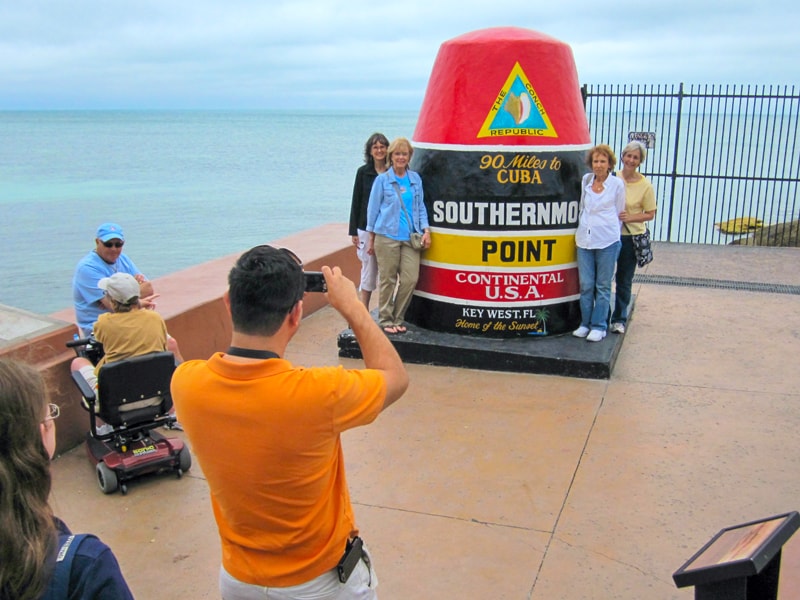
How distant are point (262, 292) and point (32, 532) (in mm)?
908

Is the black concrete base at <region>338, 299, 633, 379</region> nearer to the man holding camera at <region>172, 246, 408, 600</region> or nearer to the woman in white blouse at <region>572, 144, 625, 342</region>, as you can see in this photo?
the woman in white blouse at <region>572, 144, 625, 342</region>

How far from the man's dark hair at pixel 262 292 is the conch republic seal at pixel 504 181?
4.65 meters

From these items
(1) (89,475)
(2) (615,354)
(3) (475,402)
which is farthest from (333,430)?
(2) (615,354)

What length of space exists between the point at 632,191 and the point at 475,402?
2484 mm

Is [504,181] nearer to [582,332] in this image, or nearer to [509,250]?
[509,250]

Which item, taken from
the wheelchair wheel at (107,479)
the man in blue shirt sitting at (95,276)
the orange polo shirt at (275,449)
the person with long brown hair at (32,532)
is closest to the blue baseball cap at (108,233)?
the man in blue shirt sitting at (95,276)

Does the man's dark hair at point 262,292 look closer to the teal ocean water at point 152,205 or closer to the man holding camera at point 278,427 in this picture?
the man holding camera at point 278,427

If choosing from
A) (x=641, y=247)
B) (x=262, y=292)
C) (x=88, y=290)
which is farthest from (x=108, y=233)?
(x=641, y=247)

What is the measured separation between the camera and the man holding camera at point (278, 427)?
7.04 ft

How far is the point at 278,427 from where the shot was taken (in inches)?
83.9

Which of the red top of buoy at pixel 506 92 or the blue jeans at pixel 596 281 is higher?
the red top of buoy at pixel 506 92

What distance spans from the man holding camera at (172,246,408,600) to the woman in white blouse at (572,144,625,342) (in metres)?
4.58

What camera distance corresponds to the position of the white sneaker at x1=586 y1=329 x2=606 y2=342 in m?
6.79

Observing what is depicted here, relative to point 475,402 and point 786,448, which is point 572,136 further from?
point 786,448
